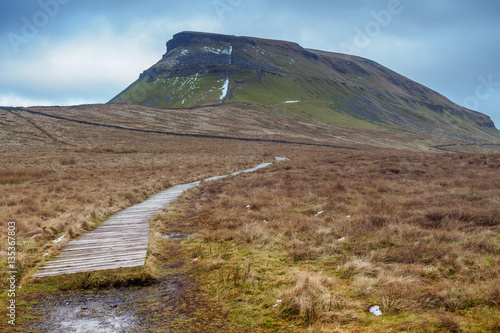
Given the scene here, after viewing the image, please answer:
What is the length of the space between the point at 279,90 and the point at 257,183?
6856 inches

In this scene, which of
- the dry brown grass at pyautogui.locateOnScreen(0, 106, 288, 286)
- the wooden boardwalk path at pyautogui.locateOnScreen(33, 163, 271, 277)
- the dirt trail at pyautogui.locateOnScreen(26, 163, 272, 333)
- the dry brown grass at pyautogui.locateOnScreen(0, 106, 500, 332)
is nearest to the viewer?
the dry brown grass at pyautogui.locateOnScreen(0, 106, 500, 332)

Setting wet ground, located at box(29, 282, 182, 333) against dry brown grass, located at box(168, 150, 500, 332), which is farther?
wet ground, located at box(29, 282, 182, 333)

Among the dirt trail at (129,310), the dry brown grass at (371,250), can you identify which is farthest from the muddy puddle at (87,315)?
the dry brown grass at (371,250)

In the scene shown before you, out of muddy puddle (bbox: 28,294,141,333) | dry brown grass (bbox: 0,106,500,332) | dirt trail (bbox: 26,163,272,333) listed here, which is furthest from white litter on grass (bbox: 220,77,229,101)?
muddy puddle (bbox: 28,294,141,333)

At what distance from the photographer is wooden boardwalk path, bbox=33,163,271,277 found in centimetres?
793

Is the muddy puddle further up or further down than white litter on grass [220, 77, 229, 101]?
further down

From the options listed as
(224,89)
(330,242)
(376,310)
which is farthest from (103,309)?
(224,89)

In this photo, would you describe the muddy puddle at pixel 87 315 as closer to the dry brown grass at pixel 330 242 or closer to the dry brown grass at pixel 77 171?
the dry brown grass at pixel 330 242

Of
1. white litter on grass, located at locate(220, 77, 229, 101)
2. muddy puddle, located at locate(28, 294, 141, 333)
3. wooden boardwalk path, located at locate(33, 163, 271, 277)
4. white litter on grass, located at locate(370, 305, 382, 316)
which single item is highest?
white litter on grass, located at locate(220, 77, 229, 101)

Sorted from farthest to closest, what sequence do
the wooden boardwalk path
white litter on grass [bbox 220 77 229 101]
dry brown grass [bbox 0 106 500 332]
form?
white litter on grass [bbox 220 77 229 101] → the wooden boardwalk path → dry brown grass [bbox 0 106 500 332]

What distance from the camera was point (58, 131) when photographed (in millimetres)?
64250

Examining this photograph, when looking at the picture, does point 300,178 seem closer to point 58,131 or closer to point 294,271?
point 294,271

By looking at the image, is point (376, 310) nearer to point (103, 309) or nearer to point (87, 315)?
point (103, 309)

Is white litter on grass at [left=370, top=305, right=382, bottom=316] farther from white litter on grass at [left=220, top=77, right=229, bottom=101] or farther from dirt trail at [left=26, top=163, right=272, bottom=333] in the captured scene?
white litter on grass at [left=220, top=77, right=229, bottom=101]
